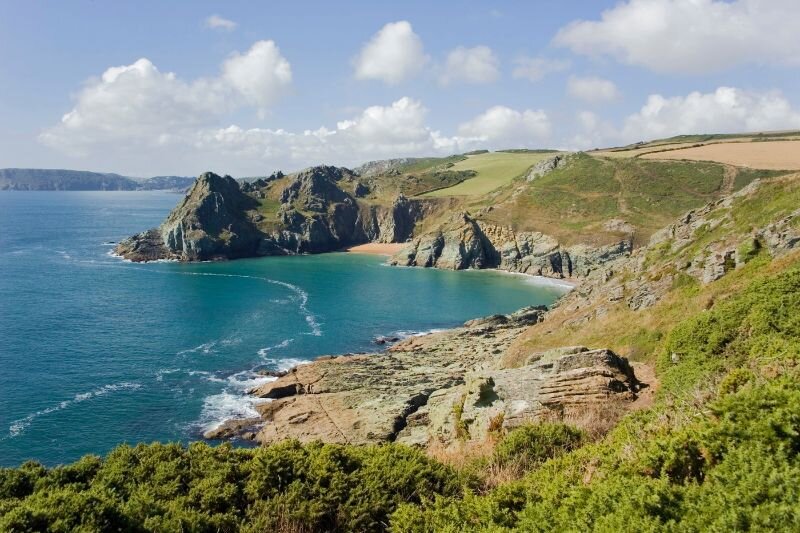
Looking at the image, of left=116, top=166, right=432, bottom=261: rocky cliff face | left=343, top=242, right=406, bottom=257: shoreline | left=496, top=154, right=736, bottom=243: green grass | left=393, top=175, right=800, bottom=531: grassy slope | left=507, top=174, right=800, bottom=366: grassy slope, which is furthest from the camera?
left=343, top=242, right=406, bottom=257: shoreline

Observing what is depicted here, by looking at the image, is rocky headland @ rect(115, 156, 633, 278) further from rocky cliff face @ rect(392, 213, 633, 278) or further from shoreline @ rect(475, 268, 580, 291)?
shoreline @ rect(475, 268, 580, 291)

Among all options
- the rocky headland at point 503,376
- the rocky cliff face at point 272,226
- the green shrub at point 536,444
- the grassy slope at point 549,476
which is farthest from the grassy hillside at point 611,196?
the green shrub at point 536,444

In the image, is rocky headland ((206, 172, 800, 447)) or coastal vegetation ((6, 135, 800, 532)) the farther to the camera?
rocky headland ((206, 172, 800, 447))

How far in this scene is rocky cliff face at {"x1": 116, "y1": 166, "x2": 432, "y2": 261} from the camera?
149m

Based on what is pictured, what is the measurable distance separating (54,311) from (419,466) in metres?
87.4

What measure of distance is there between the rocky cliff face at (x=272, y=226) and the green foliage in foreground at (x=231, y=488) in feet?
454

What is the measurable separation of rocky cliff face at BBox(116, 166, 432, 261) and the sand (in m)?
4.09

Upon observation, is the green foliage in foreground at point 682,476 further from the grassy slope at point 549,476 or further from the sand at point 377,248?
the sand at point 377,248

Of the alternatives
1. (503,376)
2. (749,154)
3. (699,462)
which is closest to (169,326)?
(503,376)

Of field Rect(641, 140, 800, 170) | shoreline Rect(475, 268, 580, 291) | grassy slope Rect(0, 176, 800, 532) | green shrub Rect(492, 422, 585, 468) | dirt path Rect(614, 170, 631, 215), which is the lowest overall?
shoreline Rect(475, 268, 580, 291)

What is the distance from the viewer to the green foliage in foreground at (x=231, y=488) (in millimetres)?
12328

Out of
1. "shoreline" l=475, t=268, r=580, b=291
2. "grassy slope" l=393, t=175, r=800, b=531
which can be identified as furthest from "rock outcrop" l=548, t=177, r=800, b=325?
"shoreline" l=475, t=268, r=580, b=291

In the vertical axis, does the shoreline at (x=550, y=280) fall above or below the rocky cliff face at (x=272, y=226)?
below

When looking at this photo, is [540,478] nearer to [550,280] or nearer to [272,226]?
[550,280]
